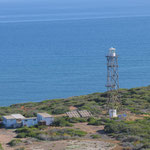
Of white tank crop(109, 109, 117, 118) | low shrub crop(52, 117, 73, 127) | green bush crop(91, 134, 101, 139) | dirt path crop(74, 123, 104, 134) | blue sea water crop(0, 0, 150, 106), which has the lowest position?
green bush crop(91, 134, 101, 139)

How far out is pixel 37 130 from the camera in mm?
32406

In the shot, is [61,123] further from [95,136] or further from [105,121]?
[95,136]

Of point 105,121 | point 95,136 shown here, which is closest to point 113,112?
point 105,121

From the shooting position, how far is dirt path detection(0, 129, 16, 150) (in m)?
29.0

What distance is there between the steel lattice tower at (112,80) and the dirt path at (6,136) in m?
8.82

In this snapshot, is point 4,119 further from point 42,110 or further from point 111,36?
point 111,36

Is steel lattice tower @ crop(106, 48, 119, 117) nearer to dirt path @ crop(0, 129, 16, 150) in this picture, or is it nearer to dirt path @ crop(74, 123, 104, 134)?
dirt path @ crop(74, 123, 104, 134)

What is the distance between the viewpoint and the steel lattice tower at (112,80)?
37.2m

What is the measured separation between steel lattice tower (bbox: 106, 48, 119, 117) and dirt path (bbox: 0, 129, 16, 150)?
8.82m

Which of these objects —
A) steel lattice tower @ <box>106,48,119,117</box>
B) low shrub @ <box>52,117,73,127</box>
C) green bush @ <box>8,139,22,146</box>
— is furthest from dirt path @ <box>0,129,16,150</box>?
steel lattice tower @ <box>106,48,119,117</box>

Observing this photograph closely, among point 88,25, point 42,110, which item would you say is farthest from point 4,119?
point 88,25

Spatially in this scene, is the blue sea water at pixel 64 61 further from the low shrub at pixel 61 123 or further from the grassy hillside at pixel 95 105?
the low shrub at pixel 61 123

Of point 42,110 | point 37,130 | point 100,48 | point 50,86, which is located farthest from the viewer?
point 100,48

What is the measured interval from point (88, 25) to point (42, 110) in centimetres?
12929
